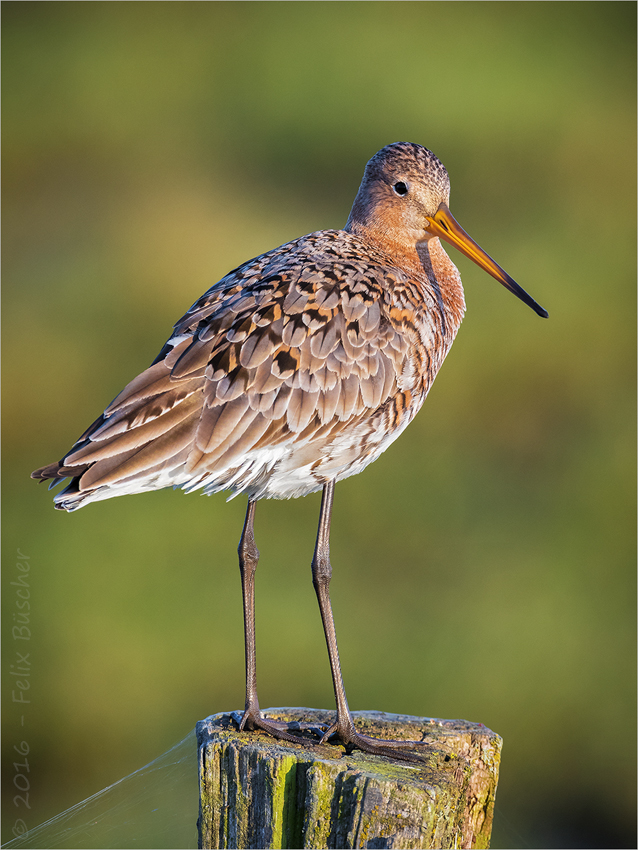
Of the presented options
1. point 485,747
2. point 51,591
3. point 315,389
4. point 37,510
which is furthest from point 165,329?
point 485,747

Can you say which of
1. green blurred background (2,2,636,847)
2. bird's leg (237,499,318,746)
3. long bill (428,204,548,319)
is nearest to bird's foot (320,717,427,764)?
bird's leg (237,499,318,746)

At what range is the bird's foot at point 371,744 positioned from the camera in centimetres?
440

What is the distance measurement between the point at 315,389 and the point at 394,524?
232 inches

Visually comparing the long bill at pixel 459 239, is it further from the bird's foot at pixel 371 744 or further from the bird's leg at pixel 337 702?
the bird's foot at pixel 371 744

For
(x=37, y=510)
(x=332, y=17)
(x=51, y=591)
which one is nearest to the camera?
(x=51, y=591)

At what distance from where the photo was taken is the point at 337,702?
4.62m

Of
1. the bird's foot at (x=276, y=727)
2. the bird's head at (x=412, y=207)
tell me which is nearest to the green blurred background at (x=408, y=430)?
the bird's foot at (x=276, y=727)

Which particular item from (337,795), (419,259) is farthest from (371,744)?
(419,259)

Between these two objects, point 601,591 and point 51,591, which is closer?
point 51,591

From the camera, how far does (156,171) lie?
1436 centimetres

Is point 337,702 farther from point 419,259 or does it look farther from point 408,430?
point 408,430

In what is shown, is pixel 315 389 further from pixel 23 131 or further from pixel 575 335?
pixel 23 131

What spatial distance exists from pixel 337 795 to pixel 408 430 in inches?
287

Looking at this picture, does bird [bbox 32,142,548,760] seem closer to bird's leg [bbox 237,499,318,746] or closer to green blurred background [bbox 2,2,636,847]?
bird's leg [bbox 237,499,318,746]
